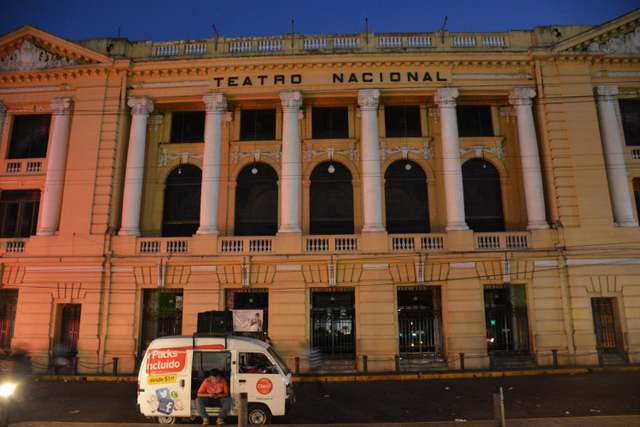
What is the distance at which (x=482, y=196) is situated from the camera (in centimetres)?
2427

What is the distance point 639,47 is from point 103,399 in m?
28.1

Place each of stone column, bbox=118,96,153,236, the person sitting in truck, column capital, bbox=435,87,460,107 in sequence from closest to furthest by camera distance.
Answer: the person sitting in truck
stone column, bbox=118,96,153,236
column capital, bbox=435,87,460,107

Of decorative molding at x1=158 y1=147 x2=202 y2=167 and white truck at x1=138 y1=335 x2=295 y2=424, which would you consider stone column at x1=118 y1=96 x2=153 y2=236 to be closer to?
decorative molding at x1=158 y1=147 x2=202 y2=167

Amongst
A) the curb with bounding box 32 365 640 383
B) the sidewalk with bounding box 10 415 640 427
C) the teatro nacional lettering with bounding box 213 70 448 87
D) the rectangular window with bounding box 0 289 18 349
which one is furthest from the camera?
the teatro nacional lettering with bounding box 213 70 448 87

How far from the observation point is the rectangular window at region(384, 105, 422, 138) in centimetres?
2484

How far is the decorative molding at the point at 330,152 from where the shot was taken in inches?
957

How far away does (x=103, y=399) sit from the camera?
15805 millimetres

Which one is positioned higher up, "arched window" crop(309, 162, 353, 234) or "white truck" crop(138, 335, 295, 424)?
"arched window" crop(309, 162, 353, 234)

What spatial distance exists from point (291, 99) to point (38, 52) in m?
13.5

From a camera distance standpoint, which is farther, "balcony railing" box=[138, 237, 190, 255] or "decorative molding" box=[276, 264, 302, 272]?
"balcony railing" box=[138, 237, 190, 255]

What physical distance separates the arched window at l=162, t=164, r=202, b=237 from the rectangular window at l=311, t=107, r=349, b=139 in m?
6.50

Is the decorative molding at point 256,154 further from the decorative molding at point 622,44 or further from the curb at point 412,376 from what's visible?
the decorative molding at point 622,44

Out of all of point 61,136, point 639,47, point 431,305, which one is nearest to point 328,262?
point 431,305

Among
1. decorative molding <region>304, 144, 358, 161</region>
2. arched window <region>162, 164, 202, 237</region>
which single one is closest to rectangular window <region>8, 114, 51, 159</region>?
arched window <region>162, 164, 202, 237</region>
